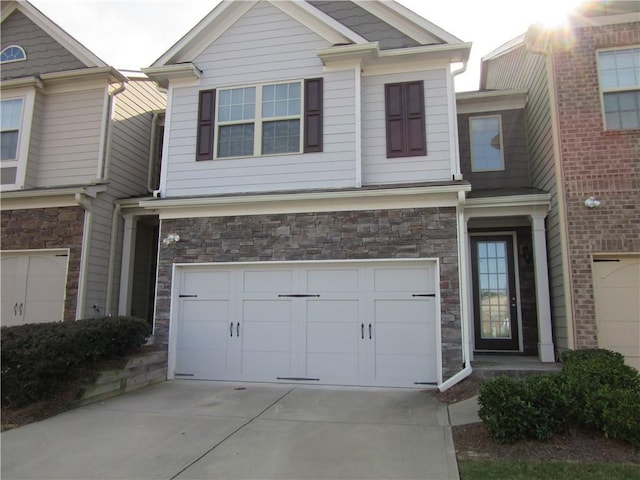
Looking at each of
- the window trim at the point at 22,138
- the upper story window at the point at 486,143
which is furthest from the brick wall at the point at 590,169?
the window trim at the point at 22,138

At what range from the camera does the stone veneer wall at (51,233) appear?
31.3ft

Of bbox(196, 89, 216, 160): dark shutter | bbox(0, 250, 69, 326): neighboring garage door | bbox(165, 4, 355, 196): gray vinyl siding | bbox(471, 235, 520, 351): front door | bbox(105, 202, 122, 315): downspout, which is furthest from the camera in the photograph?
bbox(105, 202, 122, 315): downspout

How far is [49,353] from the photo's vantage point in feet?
20.4

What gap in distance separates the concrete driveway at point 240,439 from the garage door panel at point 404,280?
1.69 meters

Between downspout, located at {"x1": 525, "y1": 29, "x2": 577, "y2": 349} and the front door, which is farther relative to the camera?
the front door

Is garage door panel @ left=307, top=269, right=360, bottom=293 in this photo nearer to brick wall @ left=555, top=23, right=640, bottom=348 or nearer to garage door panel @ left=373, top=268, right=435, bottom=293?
garage door panel @ left=373, top=268, right=435, bottom=293

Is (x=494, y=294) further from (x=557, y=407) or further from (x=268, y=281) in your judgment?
(x=557, y=407)

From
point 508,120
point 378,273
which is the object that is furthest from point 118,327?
point 508,120

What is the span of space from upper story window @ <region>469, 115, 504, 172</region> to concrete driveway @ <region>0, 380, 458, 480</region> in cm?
554

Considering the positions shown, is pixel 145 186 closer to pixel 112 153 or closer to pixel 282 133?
pixel 112 153

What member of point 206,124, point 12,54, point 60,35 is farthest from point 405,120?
point 12,54

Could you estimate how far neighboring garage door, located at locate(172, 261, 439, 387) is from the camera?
7.82 m

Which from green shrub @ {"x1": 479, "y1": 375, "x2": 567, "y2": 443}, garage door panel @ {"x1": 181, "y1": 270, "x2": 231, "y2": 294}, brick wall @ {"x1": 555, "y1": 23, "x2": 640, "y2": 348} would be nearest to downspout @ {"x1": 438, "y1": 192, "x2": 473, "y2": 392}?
brick wall @ {"x1": 555, "y1": 23, "x2": 640, "y2": 348}

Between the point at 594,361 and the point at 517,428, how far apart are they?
1.95 meters
